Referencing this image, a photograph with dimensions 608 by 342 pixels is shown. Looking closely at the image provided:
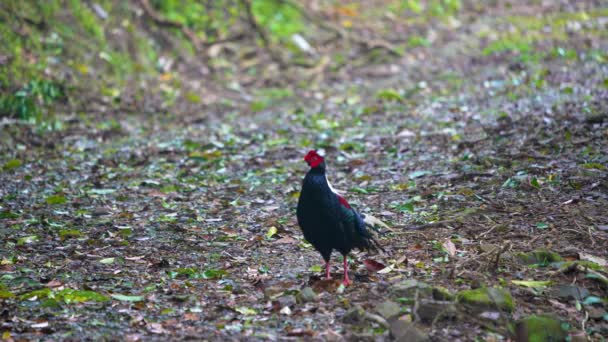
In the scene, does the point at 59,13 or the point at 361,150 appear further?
the point at 59,13

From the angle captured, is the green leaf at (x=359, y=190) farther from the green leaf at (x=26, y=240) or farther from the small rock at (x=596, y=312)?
the small rock at (x=596, y=312)

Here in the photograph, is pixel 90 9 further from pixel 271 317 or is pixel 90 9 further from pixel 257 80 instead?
pixel 271 317

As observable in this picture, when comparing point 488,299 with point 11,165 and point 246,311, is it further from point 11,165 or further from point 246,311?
point 11,165

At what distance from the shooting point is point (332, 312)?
393 cm

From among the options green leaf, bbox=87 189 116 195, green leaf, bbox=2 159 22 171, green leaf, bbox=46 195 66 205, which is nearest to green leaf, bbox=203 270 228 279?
green leaf, bbox=46 195 66 205

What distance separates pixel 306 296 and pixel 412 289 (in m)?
0.56

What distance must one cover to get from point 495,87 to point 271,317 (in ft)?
23.9

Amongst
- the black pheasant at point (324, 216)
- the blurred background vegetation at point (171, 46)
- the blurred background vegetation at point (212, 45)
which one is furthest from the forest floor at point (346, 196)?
the blurred background vegetation at point (171, 46)

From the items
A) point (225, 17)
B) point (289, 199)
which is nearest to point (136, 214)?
point (289, 199)

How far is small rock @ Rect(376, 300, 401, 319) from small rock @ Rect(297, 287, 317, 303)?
0.42 metres

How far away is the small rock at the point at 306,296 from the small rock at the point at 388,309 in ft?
1.36

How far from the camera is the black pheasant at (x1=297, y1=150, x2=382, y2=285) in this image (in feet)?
14.0

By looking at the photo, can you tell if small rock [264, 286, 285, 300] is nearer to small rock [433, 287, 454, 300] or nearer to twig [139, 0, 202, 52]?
small rock [433, 287, 454, 300]

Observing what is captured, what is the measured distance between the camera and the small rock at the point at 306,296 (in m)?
4.04
